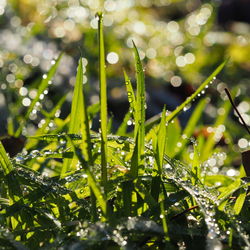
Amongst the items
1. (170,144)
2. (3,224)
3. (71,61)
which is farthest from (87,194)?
(71,61)

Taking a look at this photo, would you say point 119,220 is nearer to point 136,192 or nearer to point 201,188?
point 136,192

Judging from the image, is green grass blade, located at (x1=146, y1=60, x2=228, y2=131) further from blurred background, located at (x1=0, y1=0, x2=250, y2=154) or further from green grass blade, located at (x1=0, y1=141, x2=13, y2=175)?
blurred background, located at (x1=0, y1=0, x2=250, y2=154)

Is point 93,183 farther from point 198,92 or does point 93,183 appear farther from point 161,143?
point 198,92

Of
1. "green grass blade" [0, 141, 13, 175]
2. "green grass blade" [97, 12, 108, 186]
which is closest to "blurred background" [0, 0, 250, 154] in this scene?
"green grass blade" [0, 141, 13, 175]

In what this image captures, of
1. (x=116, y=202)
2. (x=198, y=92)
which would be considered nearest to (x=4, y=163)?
(x=116, y=202)

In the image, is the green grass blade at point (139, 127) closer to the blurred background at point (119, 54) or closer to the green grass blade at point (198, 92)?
the green grass blade at point (198, 92)
